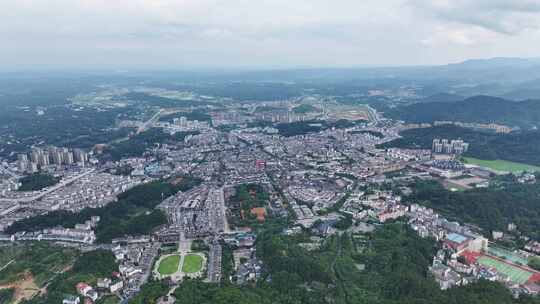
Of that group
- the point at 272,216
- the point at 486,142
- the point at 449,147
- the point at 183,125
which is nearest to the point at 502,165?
the point at 449,147

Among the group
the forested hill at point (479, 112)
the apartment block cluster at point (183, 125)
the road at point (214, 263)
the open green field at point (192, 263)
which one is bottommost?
the open green field at point (192, 263)

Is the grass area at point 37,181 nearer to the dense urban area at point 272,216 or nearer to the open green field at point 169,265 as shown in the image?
the dense urban area at point 272,216

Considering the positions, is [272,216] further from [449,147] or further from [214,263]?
[449,147]

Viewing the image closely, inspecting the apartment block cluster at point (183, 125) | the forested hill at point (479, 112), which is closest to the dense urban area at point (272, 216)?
the apartment block cluster at point (183, 125)

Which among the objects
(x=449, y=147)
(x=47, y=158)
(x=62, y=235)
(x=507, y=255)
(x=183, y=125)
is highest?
(x=449, y=147)

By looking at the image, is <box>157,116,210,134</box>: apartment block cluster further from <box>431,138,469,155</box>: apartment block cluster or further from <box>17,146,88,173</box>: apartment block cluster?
<box>431,138,469,155</box>: apartment block cluster

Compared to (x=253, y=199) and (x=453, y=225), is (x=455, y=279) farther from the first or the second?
(x=253, y=199)

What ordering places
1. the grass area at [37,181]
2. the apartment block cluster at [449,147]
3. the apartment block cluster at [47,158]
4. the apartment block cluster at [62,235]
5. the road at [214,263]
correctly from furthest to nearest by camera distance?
the apartment block cluster at [449,147]
the apartment block cluster at [47,158]
the grass area at [37,181]
the apartment block cluster at [62,235]
the road at [214,263]
